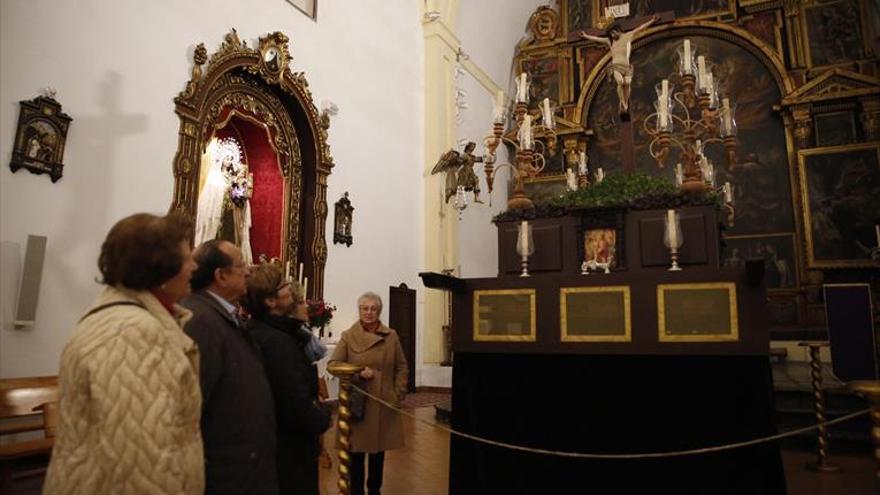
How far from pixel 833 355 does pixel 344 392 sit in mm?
8441

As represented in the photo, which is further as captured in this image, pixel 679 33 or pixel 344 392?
pixel 679 33

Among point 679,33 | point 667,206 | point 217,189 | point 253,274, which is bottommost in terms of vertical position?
point 253,274

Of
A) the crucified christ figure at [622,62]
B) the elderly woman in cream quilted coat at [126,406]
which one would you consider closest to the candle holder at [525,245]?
the crucified christ figure at [622,62]

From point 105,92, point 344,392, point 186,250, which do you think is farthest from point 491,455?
point 105,92

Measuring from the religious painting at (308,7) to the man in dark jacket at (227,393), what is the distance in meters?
7.51

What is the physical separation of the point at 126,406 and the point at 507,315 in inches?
92.5

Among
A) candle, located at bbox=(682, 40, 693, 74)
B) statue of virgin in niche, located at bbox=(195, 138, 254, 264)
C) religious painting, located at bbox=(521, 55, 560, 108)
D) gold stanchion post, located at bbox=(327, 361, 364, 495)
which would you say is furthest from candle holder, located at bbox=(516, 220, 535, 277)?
religious painting, located at bbox=(521, 55, 560, 108)

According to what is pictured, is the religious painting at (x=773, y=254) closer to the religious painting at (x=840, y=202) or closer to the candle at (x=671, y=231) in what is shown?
the religious painting at (x=840, y=202)

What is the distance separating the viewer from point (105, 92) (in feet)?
19.1

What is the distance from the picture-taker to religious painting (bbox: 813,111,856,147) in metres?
12.9

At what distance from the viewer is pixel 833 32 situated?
1354 cm

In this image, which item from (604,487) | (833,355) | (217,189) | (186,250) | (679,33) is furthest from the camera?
(679,33)

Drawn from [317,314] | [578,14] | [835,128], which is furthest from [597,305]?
[578,14]

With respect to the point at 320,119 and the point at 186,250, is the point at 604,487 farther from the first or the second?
the point at 320,119
